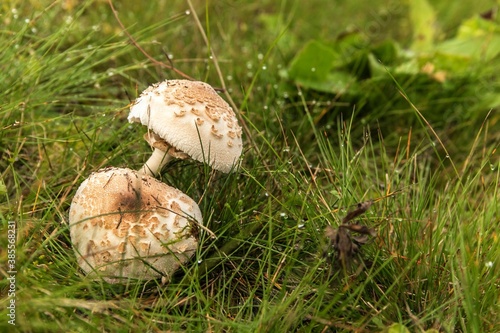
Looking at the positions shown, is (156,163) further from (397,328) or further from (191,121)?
(397,328)

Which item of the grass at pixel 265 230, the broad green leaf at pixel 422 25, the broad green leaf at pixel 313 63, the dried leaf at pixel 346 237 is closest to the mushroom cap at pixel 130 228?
the grass at pixel 265 230

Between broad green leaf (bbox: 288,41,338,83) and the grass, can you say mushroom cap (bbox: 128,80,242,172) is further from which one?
broad green leaf (bbox: 288,41,338,83)

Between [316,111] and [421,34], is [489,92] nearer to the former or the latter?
[421,34]

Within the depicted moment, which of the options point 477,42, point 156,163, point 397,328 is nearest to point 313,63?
point 477,42

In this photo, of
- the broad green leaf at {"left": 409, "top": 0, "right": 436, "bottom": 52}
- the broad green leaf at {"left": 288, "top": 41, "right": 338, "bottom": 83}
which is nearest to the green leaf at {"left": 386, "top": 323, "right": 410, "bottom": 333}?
the broad green leaf at {"left": 288, "top": 41, "right": 338, "bottom": 83}

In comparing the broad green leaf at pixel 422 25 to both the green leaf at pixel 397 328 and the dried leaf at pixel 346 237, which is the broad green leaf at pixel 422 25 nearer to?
the dried leaf at pixel 346 237

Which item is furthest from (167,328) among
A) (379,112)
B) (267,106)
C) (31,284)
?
(379,112)
